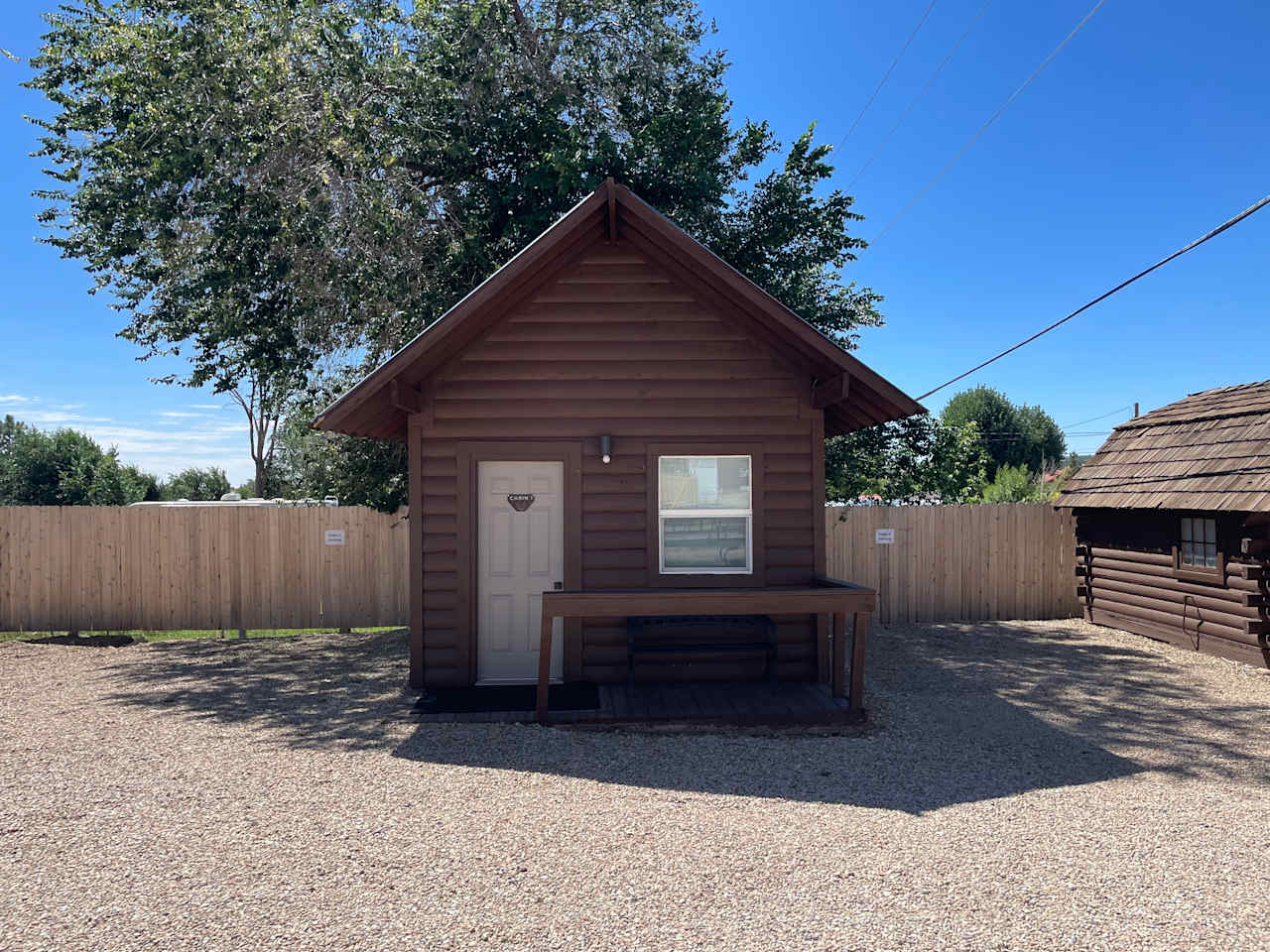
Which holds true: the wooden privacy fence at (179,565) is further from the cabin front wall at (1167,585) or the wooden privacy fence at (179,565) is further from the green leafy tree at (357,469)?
the cabin front wall at (1167,585)

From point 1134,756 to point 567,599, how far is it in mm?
4679

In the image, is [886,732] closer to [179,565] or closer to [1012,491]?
[179,565]

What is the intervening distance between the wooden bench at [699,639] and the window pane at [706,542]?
1.81ft

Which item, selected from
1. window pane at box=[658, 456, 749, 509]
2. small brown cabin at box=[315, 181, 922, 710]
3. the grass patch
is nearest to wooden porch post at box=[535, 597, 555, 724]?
small brown cabin at box=[315, 181, 922, 710]

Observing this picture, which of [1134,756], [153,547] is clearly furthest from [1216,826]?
[153,547]

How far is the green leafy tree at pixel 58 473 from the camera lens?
32.8 meters

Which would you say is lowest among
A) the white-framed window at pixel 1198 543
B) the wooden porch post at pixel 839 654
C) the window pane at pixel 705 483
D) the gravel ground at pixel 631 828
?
the gravel ground at pixel 631 828

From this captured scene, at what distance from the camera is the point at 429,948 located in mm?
3373

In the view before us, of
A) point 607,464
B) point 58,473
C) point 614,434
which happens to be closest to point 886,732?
point 607,464

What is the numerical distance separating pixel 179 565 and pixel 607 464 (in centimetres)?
857

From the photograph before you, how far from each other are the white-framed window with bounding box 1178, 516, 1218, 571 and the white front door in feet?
28.7

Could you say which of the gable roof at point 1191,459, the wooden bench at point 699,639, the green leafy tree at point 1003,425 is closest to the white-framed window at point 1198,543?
the gable roof at point 1191,459

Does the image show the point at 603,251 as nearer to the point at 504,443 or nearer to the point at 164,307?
the point at 504,443

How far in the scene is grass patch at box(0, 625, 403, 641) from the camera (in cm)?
1250
